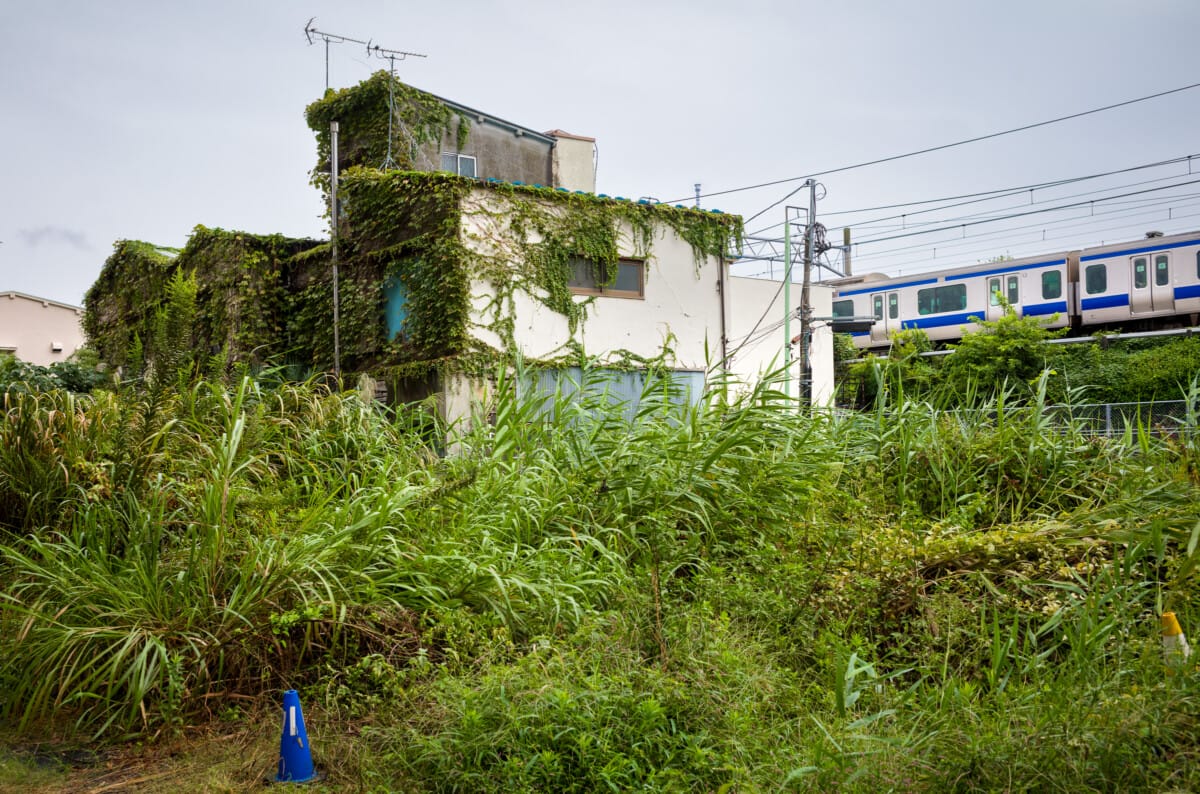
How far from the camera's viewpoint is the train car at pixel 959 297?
2416 centimetres

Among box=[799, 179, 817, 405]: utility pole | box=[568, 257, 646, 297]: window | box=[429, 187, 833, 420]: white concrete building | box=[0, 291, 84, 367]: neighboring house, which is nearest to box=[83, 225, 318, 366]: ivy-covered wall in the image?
box=[429, 187, 833, 420]: white concrete building

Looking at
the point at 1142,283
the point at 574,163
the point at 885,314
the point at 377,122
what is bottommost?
the point at 885,314

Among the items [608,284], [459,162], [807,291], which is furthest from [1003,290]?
[459,162]

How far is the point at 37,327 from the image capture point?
26688 mm

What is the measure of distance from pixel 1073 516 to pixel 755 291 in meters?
13.4

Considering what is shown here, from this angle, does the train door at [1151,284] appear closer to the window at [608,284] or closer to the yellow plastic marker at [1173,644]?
the window at [608,284]

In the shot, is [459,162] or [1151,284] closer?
[459,162]

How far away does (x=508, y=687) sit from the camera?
326 centimetres

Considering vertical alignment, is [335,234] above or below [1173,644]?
above

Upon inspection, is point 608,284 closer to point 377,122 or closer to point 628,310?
point 628,310

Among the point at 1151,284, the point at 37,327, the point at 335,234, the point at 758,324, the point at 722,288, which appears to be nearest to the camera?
the point at 335,234

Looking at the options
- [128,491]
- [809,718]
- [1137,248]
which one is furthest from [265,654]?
[1137,248]

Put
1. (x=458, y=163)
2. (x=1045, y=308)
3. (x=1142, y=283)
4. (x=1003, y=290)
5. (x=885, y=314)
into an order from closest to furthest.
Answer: (x=458, y=163) < (x=1142, y=283) < (x=1045, y=308) < (x=1003, y=290) < (x=885, y=314)

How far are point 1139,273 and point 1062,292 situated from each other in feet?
6.23
